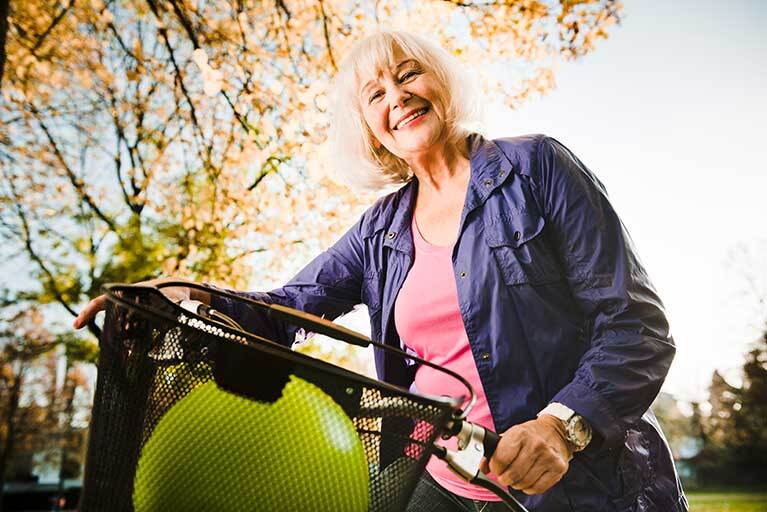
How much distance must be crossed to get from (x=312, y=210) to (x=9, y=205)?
6.42 metres

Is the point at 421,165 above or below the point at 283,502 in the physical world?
above

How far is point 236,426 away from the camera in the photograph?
696 millimetres

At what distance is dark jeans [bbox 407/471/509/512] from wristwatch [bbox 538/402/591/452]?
0.40 meters

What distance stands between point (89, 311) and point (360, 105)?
1404mm

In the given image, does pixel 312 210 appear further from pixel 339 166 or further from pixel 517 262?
pixel 517 262

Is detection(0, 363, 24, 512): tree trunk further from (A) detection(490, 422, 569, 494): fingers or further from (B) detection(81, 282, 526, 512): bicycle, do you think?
(A) detection(490, 422, 569, 494): fingers

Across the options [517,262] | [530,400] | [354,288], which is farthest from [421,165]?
[530,400]

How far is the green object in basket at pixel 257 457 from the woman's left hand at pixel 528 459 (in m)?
0.31

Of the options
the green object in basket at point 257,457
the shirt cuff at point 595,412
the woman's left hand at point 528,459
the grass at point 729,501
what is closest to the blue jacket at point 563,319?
the shirt cuff at point 595,412

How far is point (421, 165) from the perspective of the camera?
1.95m

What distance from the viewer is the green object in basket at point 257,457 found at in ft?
2.23

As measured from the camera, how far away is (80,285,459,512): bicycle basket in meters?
0.69

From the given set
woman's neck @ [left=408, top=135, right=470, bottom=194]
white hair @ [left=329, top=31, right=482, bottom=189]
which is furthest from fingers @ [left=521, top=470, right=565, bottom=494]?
white hair @ [left=329, top=31, right=482, bottom=189]

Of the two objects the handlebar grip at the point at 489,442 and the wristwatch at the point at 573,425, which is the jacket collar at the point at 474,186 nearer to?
the wristwatch at the point at 573,425
